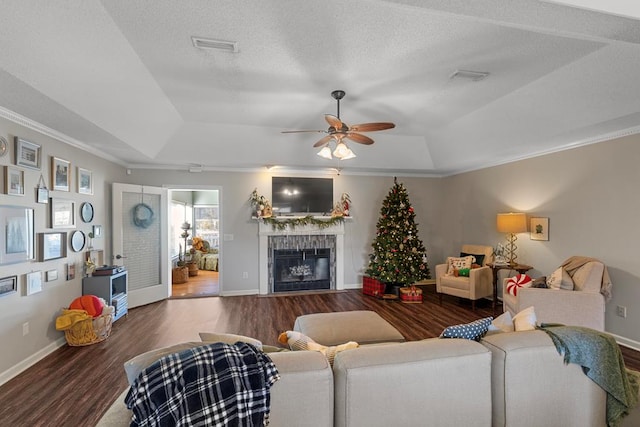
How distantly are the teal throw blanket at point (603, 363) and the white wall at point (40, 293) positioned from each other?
4316 millimetres

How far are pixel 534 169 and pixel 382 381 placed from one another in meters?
4.54

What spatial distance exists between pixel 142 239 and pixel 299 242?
9.00 ft

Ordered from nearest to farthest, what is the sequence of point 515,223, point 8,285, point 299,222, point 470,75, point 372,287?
point 8,285 < point 470,75 < point 515,223 < point 372,287 < point 299,222

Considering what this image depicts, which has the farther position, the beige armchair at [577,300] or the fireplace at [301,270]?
the fireplace at [301,270]

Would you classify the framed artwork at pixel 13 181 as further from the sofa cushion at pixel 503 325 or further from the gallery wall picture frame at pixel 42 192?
the sofa cushion at pixel 503 325

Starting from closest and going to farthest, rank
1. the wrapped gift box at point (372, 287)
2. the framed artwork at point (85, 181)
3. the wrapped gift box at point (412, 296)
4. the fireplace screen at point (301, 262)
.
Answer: the framed artwork at point (85, 181) → the wrapped gift box at point (412, 296) → the wrapped gift box at point (372, 287) → the fireplace screen at point (301, 262)

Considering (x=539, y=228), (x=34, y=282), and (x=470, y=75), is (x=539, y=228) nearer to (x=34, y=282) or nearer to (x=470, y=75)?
(x=470, y=75)

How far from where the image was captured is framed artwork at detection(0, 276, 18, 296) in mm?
2723

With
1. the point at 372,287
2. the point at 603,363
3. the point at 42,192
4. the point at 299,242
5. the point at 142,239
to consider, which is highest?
the point at 42,192

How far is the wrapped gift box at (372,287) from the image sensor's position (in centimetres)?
571

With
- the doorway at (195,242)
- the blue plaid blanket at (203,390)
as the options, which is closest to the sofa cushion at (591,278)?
the blue plaid blanket at (203,390)

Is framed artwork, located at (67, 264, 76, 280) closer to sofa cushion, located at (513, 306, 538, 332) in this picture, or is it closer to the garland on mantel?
the garland on mantel

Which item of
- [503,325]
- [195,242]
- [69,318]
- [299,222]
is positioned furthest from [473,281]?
[195,242]

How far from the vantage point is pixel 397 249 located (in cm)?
567
